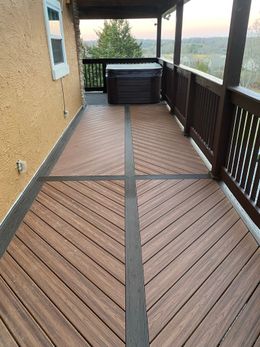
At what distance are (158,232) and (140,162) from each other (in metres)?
1.38

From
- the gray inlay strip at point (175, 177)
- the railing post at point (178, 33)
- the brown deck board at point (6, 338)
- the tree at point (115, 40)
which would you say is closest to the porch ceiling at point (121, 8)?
the railing post at point (178, 33)

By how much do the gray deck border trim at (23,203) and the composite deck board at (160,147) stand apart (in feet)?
3.46

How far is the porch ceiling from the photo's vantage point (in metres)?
6.07

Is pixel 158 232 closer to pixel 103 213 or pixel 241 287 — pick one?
pixel 103 213

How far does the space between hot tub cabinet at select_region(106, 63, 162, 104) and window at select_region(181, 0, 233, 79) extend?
1.31m

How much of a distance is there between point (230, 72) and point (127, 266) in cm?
185

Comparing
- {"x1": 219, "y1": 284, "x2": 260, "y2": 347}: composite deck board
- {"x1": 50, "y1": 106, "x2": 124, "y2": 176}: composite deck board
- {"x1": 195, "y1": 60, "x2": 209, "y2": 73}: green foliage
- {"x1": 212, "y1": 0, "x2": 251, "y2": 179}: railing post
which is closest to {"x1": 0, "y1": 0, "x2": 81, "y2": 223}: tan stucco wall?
{"x1": 50, "y1": 106, "x2": 124, "y2": 176}: composite deck board

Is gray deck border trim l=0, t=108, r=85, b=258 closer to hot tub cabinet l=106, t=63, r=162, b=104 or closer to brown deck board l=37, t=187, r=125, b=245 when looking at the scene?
brown deck board l=37, t=187, r=125, b=245

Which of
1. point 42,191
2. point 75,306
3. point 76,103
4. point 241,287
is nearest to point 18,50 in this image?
point 42,191

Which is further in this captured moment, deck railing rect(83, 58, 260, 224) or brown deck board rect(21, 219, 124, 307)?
deck railing rect(83, 58, 260, 224)

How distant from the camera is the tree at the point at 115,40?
25531mm

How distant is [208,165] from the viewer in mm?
3143

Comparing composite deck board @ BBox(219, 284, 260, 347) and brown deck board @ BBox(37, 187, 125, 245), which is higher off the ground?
brown deck board @ BBox(37, 187, 125, 245)

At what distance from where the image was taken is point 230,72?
234 centimetres
